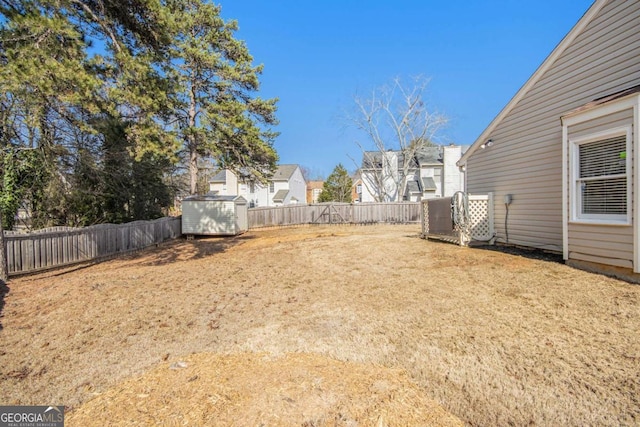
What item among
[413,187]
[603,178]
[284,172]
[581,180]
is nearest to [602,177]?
[603,178]

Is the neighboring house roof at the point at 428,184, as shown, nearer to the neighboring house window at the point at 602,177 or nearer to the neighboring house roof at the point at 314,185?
the neighboring house window at the point at 602,177

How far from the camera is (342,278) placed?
5.93 meters

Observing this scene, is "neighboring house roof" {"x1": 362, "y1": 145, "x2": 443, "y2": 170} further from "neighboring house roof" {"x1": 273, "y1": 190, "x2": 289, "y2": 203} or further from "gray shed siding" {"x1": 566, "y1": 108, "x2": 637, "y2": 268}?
"gray shed siding" {"x1": 566, "y1": 108, "x2": 637, "y2": 268}

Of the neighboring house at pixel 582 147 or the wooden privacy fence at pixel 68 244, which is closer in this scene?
the neighboring house at pixel 582 147

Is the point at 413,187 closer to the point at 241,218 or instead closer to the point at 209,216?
the point at 241,218

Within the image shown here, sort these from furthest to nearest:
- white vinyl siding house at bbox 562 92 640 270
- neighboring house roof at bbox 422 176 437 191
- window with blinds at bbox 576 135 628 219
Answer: neighboring house roof at bbox 422 176 437 191 → window with blinds at bbox 576 135 628 219 → white vinyl siding house at bbox 562 92 640 270

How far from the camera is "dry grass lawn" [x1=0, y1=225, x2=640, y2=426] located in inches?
86.1

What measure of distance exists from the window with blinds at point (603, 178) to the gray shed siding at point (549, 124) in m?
1.16

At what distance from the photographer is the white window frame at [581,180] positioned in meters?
4.66

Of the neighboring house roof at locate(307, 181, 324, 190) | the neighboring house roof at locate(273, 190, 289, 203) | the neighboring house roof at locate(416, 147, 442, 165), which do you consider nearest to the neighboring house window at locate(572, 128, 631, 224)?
the neighboring house roof at locate(416, 147, 442, 165)

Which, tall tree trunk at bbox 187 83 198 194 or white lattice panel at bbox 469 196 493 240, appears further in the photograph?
tall tree trunk at bbox 187 83 198 194

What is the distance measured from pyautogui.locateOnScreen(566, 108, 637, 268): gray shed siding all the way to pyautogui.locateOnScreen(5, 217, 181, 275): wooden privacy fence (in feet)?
37.4

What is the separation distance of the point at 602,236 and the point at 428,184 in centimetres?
2442

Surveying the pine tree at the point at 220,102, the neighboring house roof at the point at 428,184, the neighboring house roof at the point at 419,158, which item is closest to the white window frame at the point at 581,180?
the pine tree at the point at 220,102
